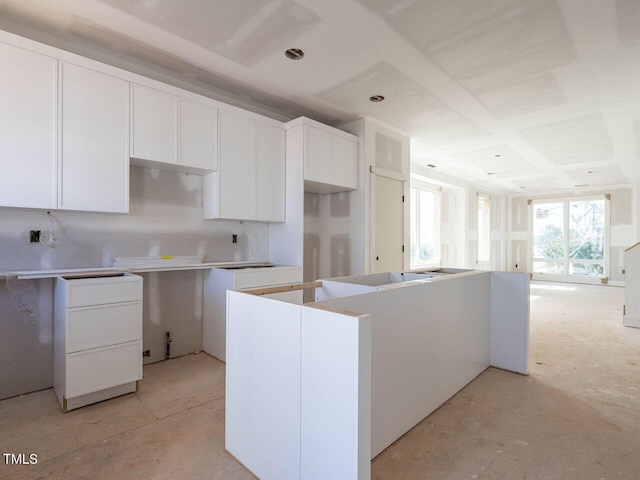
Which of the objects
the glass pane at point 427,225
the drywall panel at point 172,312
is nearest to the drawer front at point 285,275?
the drywall panel at point 172,312

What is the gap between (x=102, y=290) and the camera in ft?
7.53

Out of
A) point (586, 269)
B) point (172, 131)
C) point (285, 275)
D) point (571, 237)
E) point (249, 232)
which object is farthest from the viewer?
point (571, 237)

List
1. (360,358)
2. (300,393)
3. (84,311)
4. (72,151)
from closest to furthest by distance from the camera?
(360,358)
(300,393)
(84,311)
(72,151)

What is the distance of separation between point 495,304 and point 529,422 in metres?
1.09

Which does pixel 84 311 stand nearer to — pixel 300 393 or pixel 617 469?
pixel 300 393

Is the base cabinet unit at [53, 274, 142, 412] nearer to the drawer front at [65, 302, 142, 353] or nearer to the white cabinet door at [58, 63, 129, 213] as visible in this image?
the drawer front at [65, 302, 142, 353]

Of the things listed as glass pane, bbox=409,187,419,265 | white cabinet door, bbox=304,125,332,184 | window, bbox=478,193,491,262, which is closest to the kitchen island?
white cabinet door, bbox=304,125,332,184

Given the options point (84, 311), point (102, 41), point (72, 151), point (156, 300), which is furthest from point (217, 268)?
point (102, 41)

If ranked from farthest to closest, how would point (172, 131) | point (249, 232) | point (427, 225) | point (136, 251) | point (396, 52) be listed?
point (427, 225) < point (249, 232) < point (136, 251) < point (172, 131) < point (396, 52)

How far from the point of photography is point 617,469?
1.65 metres

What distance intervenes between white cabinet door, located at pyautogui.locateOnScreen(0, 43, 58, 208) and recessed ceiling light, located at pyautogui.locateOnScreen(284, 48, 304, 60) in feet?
5.40

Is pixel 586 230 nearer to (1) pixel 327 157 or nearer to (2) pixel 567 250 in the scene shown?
(2) pixel 567 250

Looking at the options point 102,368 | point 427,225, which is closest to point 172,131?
point 102,368

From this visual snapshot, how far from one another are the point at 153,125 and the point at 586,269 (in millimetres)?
11010
